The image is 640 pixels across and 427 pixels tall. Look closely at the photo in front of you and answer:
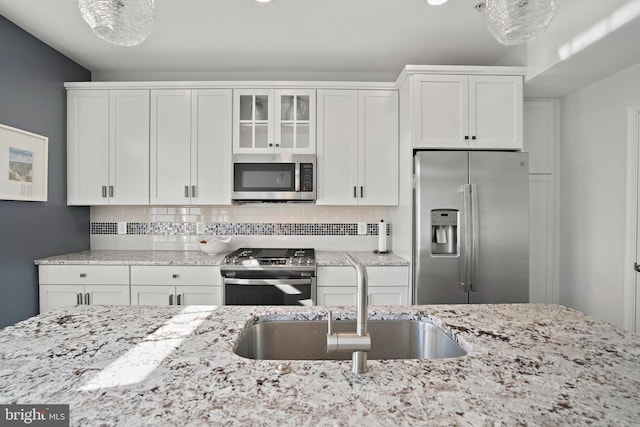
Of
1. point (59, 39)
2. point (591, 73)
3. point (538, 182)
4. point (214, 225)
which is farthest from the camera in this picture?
point (214, 225)

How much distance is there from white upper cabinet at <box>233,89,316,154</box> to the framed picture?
1499 mm

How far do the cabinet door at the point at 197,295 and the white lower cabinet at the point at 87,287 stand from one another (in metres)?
0.43

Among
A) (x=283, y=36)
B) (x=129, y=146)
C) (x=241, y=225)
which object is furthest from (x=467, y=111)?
(x=129, y=146)

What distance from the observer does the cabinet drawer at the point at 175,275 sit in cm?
271

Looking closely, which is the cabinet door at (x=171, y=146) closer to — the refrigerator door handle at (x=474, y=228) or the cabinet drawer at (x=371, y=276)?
the cabinet drawer at (x=371, y=276)

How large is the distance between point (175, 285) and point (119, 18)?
81.3 inches

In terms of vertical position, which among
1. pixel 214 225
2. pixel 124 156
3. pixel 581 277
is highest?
pixel 124 156

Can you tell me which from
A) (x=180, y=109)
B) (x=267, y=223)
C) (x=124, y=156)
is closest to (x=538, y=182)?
(x=267, y=223)

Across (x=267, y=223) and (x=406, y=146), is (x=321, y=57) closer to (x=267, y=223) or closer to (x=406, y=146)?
(x=406, y=146)

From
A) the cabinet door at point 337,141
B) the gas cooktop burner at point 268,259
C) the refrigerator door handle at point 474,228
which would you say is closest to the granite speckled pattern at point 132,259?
the gas cooktop burner at point 268,259

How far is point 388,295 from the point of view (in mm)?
2699

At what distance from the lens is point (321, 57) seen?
2.99m

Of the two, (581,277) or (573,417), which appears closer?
(573,417)

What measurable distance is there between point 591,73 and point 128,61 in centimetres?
375
